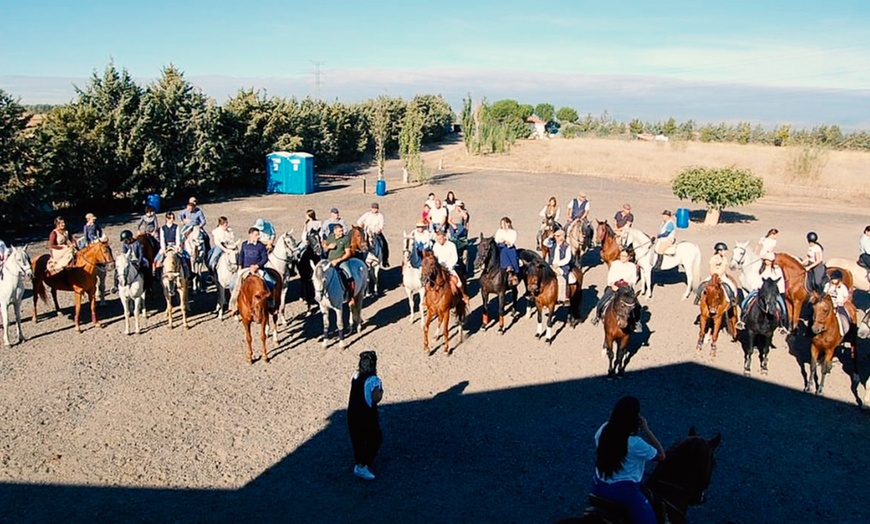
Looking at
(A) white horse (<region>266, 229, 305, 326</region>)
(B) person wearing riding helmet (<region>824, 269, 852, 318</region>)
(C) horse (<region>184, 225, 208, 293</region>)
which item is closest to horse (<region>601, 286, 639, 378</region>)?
(B) person wearing riding helmet (<region>824, 269, 852, 318</region>)

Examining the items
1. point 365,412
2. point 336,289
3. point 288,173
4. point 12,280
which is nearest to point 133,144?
point 288,173

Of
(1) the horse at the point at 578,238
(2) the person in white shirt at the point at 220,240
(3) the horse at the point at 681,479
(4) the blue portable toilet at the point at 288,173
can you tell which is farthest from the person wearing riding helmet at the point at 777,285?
(4) the blue portable toilet at the point at 288,173

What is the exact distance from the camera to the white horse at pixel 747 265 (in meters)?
12.8

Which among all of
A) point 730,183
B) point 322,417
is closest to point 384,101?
point 730,183

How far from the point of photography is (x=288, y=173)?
30703mm

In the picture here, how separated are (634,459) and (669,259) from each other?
11.6 metres

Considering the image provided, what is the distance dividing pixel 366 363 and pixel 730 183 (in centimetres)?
2024

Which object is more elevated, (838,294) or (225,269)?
(838,294)

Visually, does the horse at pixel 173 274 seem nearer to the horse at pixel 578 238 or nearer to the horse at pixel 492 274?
the horse at pixel 492 274

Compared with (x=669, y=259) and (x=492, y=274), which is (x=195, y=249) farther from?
(x=669, y=259)

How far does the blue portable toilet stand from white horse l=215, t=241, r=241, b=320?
18213 millimetres

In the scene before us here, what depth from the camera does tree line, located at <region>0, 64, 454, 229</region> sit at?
20.4 m

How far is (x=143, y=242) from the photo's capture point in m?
13.8

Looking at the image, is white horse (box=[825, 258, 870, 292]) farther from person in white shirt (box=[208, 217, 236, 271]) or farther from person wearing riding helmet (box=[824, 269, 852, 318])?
person in white shirt (box=[208, 217, 236, 271])
